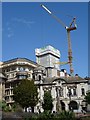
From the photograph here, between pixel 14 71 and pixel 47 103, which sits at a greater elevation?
pixel 14 71

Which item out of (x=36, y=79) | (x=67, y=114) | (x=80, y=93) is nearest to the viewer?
(x=67, y=114)

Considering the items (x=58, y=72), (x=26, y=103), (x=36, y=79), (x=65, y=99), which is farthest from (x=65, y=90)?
(x=58, y=72)

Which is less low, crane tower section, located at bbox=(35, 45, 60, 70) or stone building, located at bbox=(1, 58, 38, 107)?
crane tower section, located at bbox=(35, 45, 60, 70)

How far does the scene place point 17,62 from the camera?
88125mm

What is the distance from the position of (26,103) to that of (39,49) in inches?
2306

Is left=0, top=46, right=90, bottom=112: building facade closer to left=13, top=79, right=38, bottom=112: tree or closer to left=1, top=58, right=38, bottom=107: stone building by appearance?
left=1, top=58, right=38, bottom=107: stone building

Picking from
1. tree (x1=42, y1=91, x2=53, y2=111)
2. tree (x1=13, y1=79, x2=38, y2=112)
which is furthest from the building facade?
tree (x1=13, y1=79, x2=38, y2=112)

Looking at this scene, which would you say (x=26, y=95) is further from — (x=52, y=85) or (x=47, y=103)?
(x=52, y=85)

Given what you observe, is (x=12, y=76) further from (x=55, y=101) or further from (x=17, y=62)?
(x=55, y=101)

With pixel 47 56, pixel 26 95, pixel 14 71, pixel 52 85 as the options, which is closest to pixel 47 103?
pixel 26 95

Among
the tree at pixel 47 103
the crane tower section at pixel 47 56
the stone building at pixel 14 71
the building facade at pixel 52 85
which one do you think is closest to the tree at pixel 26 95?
the tree at pixel 47 103

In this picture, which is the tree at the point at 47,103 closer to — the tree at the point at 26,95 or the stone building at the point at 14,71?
the tree at the point at 26,95

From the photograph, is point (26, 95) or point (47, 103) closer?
point (26, 95)

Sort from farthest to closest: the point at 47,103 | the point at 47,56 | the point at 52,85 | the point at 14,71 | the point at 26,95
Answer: the point at 47,56
the point at 14,71
the point at 52,85
the point at 47,103
the point at 26,95
